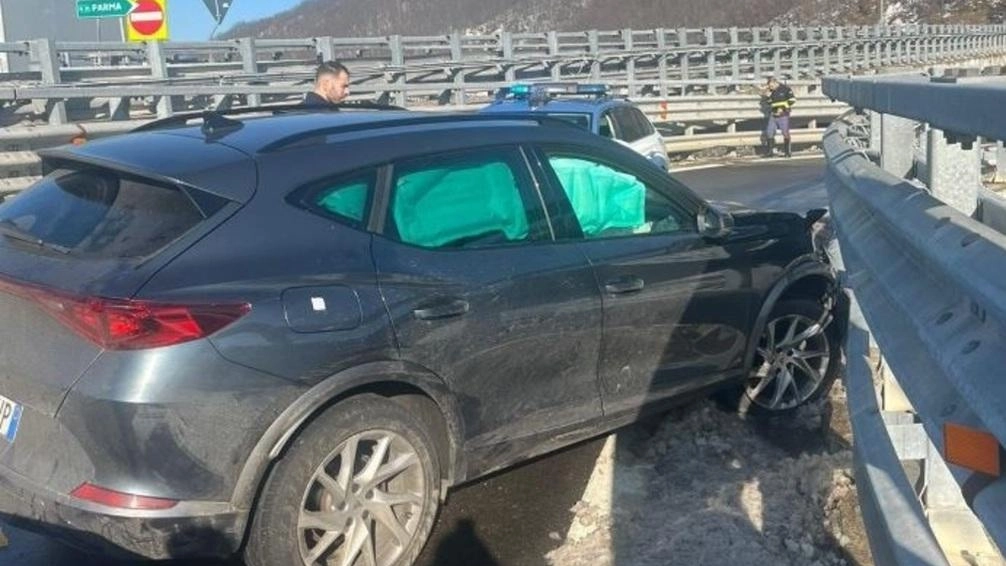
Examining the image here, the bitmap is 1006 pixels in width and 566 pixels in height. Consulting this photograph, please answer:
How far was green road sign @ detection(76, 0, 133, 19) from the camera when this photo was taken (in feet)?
59.2

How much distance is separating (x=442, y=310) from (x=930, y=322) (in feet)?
7.16

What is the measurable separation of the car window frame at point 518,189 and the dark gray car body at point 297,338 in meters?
0.02

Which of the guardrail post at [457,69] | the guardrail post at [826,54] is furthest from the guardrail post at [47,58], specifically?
the guardrail post at [826,54]

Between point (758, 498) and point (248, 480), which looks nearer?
point (248, 480)

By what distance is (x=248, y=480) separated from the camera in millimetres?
4141

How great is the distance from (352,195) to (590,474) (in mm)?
1791

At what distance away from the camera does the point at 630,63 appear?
2991cm

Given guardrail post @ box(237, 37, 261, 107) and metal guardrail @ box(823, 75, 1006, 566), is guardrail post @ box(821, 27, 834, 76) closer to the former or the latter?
guardrail post @ box(237, 37, 261, 107)

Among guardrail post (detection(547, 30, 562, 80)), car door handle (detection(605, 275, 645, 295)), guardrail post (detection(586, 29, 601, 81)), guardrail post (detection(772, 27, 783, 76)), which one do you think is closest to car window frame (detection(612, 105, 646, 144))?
car door handle (detection(605, 275, 645, 295))

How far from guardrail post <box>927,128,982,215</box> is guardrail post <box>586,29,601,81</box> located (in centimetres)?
2458

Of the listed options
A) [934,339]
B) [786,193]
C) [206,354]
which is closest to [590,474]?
[206,354]

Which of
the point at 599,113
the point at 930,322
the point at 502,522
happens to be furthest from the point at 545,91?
the point at 930,322

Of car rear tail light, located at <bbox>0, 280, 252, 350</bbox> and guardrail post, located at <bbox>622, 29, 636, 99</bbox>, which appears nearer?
car rear tail light, located at <bbox>0, 280, 252, 350</bbox>

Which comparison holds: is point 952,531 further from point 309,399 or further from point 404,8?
point 404,8
